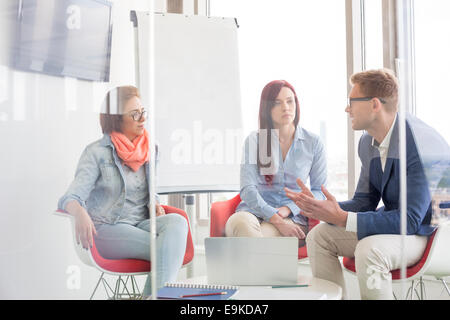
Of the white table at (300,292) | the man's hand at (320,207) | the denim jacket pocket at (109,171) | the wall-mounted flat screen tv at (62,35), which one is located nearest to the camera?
the white table at (300,292)

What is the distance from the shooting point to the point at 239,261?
6.93ft

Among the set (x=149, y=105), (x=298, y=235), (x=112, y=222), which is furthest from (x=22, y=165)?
(x=298, y=235)

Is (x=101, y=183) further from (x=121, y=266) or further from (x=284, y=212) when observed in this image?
(x=284, y=212)

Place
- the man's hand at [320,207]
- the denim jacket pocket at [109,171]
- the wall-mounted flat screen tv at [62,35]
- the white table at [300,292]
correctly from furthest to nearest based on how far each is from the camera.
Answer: the wall-mounted flat screen tv at [62,35] < the denim jacket pocket at [109,171] < the man's hand at [320,207] < the white table at [300,292]

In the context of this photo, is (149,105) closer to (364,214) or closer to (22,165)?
(22,165)

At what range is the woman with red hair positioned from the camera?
2145 mm

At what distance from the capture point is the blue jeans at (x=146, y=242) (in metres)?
2.20

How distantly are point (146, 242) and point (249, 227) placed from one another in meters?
0.48

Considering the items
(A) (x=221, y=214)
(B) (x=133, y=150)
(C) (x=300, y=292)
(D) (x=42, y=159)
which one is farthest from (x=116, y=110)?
(C) (x=300, y=292)

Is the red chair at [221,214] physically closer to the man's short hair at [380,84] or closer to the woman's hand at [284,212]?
the woman's hand at [284,212]

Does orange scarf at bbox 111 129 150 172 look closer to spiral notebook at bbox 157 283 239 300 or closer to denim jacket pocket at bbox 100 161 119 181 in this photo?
denim jacket pocket at bbox 100 161 119 181

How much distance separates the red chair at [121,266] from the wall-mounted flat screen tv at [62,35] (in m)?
0.76

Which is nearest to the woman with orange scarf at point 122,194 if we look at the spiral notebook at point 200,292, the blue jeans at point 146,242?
the blue jeans at point 146,242

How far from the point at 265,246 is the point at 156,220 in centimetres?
52
